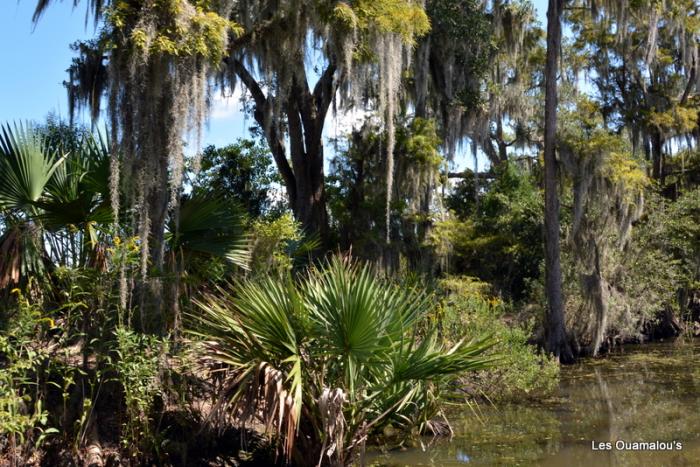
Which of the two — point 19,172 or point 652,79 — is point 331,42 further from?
point 652,79

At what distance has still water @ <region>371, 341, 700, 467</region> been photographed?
26.9ft

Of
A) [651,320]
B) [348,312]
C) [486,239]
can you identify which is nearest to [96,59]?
[348,312]

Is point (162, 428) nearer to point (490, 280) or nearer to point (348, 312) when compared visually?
point (348, 312)

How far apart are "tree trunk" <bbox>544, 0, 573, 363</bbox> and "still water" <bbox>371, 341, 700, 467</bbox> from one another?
2.54 m

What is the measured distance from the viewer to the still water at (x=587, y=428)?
26.9 ft

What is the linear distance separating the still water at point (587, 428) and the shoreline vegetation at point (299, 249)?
1.29ft

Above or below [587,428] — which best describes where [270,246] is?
above

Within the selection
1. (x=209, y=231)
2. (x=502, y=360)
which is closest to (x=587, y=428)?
(x=502, y=360)

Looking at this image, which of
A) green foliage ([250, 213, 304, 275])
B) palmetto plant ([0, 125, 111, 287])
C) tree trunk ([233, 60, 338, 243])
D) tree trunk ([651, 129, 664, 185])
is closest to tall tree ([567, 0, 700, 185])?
tree trunk ([651, 129, 664, 185])

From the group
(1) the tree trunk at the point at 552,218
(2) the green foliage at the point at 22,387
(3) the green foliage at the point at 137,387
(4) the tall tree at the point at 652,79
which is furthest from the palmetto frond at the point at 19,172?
(4) the tall tree at the point at 652,79

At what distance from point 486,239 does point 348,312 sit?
13437mm

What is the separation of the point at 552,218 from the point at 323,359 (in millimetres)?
11730

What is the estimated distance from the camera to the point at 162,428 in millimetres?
7520

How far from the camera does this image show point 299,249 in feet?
36.6
